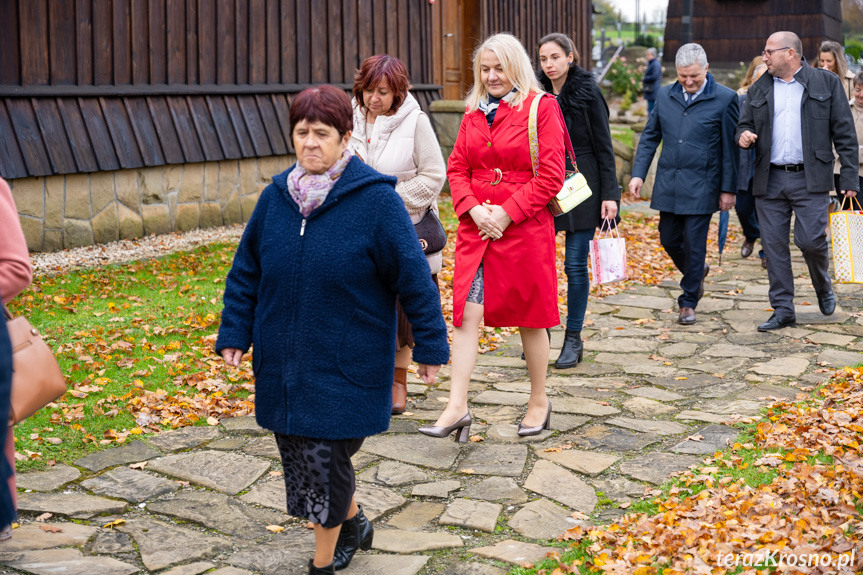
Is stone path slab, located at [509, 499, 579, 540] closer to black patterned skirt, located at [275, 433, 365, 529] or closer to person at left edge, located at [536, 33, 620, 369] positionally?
black patterned skirt, located at [275, 433, 365, 529]

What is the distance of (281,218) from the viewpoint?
3.46 m

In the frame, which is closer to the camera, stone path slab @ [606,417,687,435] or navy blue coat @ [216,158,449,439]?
navy blue coat @ [216,158,449,439]

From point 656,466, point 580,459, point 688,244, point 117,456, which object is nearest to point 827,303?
point 688,244

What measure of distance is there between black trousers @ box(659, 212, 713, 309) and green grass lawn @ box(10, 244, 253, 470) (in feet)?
11.8

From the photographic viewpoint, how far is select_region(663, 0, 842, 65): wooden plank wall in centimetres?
2677

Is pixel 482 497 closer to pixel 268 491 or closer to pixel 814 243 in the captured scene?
pixel 268 491

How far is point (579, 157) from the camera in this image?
21.9 ft

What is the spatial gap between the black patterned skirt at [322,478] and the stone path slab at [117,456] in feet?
5.77

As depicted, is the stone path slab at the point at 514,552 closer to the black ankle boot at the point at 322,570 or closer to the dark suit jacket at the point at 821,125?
the black ankle boot at the point at 322,570

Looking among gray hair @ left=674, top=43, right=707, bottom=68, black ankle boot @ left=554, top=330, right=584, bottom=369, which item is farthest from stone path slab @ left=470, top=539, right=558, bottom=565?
gray hair @ left=674, top=43, right=707, bottom=68

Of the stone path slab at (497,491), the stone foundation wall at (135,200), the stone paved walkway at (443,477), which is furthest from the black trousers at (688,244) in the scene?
the stone foundation wall at (135,200)

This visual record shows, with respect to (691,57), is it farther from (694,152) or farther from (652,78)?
(652,78)

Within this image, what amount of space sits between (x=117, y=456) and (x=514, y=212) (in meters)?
2.41

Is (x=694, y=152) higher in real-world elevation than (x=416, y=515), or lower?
higher
